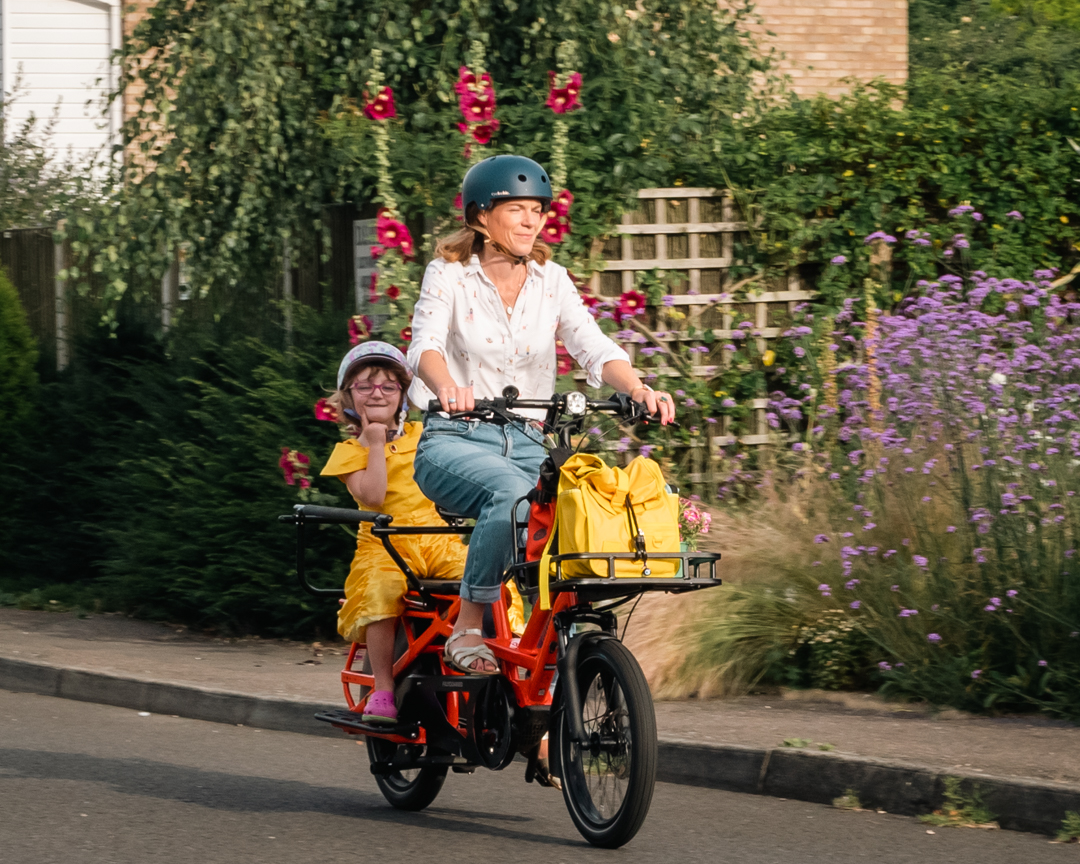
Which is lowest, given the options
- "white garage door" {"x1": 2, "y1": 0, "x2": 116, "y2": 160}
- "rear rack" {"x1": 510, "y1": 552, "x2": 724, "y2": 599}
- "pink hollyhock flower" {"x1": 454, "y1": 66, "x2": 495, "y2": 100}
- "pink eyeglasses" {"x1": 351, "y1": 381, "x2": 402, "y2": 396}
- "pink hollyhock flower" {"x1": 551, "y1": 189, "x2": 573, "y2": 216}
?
"rear rack" {"x1": 510, "y1": 552, "x2": 724, "y2": 599}

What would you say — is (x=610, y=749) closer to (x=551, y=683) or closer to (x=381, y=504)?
(x=551, y=683)

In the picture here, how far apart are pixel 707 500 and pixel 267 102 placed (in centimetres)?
355

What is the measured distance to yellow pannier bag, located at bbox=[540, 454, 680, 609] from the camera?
4707mm

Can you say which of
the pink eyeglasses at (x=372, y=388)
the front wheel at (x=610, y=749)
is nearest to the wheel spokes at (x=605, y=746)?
the front wheel at (x=610, y=749)

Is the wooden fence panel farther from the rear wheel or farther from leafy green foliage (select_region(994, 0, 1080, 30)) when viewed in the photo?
leafy green foliage (select_region(994, 0, 1080, 30))

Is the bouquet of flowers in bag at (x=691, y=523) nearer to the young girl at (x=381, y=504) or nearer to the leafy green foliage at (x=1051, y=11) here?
the young girl at (x=381, y=504)

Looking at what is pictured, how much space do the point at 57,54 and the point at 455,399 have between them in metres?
17.4

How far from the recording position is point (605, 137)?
9.98 meters

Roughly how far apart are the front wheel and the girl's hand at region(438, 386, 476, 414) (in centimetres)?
81

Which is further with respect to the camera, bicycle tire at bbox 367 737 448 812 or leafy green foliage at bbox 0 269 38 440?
leafy green foliage at bbox 0 269 38 440

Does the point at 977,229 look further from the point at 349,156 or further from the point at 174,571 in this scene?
the point at 174,571

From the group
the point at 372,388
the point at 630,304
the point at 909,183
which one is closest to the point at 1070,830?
the point at 372,388

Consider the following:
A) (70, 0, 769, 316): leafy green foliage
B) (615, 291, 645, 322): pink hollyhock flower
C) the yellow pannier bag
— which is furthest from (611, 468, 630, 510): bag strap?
(70, 0, 769, 316): leafy green foliage

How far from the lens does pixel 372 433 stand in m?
5.84
